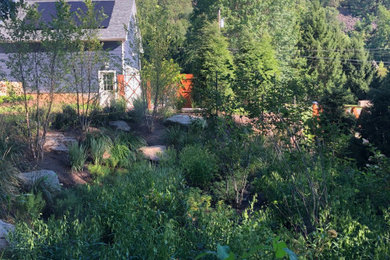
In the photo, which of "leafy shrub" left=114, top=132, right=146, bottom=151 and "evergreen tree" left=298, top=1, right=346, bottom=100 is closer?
"leafy shrub" left=114, top=132, right=146, bottom=151

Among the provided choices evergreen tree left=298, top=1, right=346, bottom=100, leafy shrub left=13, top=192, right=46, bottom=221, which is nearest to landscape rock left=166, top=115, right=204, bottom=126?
leafy shrub left=13, top=192, right=46, bottom=221

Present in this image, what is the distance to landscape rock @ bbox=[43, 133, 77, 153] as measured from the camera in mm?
8008

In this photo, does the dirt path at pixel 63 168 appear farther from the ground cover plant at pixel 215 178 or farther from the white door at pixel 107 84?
the white door at pixel 107 84

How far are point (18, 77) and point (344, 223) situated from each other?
631cm

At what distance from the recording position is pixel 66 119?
32.0 feet

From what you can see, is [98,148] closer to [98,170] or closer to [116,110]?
[98,170]

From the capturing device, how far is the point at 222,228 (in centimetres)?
386

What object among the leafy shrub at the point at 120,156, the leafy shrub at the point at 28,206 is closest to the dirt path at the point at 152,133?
the leafy shrub at the point at 120,156

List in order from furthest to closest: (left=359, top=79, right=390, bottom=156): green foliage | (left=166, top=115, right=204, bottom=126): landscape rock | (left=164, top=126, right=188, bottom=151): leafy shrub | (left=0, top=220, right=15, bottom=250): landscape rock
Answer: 1. (left=166, top=115, right=204, bottom=126): landscape rock
2. (left=164, top=126, right=188, bottom=151): leafy shrub
3. (left=359, top=79, right=390, bottom=156): green foliage
4. (left=0, top=220, right=15, bottom=250): landscape rock

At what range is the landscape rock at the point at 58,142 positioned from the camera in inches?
315

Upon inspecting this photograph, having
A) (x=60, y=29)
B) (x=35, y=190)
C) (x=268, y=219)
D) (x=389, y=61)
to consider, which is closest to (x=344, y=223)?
(x=268, y=219)

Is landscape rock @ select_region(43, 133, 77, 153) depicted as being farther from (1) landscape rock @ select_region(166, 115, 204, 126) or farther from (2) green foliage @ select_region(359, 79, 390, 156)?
(2) green foliage @ select_region(359, 79, 390, 156)

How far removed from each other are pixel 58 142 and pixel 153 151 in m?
2.00

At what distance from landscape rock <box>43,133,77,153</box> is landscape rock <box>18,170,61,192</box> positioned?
171 cm
